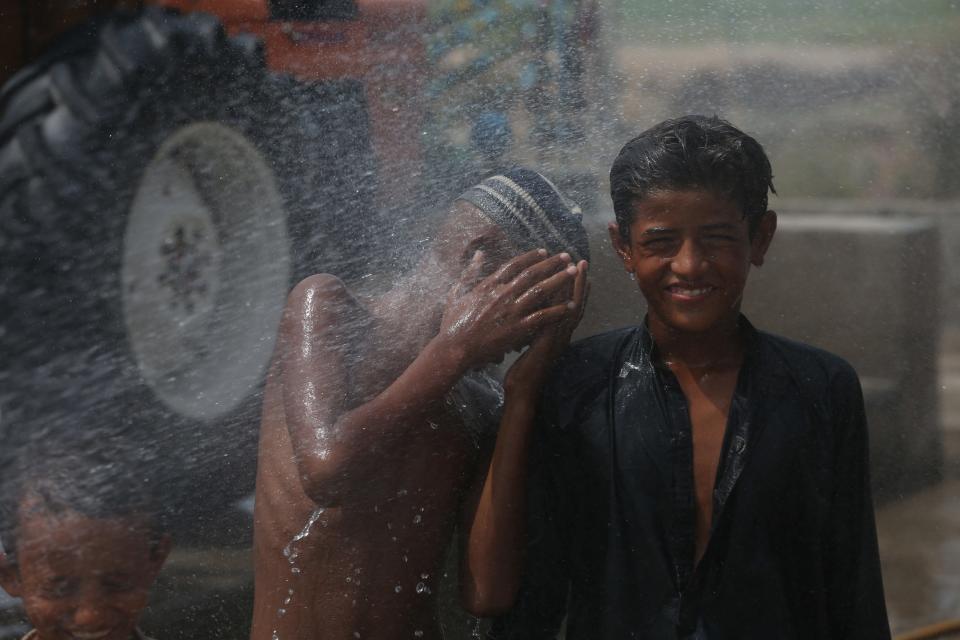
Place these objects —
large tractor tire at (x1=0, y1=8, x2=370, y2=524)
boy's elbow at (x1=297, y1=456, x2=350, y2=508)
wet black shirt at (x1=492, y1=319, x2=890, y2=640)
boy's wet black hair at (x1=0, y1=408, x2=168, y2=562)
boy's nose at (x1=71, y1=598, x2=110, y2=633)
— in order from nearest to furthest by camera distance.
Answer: wet black shirt at (x1=492, y1=319, x2=890, y2=640)
boy's elbow at (x1=297, y1=456, x2=350, y2=508)
boy's nose at (x1=71, y1=598, x2=110, y2=633)
boy's wet black hair at (x1=0, y1=408, x2=168, y2=562)
large tractor tire at (x1=0, y1=8, x2=370, y2=524)

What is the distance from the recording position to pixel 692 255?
71.9 inches

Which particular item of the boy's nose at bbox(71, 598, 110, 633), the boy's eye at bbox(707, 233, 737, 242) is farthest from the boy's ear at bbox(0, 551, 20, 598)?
the boy's eye at bbox(707, 233, 737, 242)

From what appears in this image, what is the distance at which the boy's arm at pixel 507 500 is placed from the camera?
1897 millimetres

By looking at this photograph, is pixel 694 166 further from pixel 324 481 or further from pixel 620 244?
pixel 324 481

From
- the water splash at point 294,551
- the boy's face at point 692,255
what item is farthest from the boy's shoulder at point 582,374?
the water splash at point 294,551

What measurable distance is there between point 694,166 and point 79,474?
1.55 metres

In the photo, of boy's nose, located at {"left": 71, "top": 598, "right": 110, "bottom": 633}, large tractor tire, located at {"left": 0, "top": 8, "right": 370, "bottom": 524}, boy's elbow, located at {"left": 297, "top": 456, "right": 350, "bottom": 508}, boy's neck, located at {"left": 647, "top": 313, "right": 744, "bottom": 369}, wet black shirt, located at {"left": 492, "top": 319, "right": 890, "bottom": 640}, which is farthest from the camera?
large tractor tire, located at {"left": 0, "top": 8, "right": 370, "bottom": 524}

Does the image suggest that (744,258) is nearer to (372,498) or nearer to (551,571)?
(551,571)

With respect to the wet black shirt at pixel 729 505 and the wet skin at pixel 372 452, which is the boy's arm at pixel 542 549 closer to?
the wet black shirt at pixel 729 505

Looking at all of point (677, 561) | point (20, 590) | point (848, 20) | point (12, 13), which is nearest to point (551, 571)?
point (677, 561)

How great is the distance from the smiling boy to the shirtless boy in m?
0.10

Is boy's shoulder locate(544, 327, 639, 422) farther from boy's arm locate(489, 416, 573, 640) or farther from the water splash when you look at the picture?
the water splash

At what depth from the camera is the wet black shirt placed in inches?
69.2

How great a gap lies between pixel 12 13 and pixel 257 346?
1.41 m
